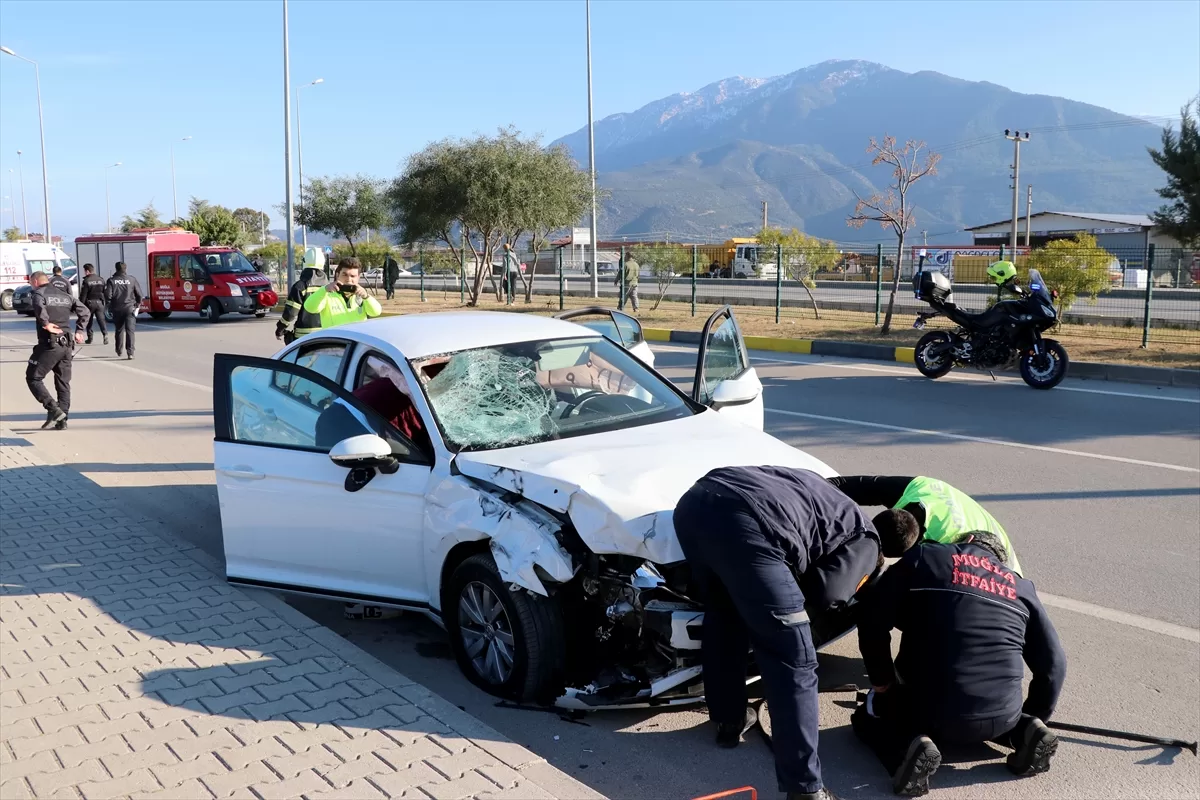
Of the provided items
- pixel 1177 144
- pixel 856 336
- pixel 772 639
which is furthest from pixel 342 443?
pixel 1177 144

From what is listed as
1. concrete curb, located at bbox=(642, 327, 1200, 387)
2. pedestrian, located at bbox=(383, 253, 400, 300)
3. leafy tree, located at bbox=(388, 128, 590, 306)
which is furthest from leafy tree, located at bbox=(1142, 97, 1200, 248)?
pedestrian, located at bbox=(383, 253, 400, 300)

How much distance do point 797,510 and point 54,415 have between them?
9.90m

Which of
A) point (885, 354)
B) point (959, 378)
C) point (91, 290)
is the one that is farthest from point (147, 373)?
point (959, 378)

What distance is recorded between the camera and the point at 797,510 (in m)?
3.27

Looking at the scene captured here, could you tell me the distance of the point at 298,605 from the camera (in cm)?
546

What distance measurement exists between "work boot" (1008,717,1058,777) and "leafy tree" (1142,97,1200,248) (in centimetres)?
1775

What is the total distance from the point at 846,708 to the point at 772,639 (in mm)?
1123

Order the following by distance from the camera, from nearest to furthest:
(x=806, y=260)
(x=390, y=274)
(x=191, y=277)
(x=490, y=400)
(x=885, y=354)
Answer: (x=490, y=400), (x=885, y=354), (x=806, y=260), (x=191, y=277), (x=390, y=274)

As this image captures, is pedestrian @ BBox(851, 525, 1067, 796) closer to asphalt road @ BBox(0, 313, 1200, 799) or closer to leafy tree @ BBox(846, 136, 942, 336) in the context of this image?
asphalt road @ BBox(0, 313, 1200, 799)

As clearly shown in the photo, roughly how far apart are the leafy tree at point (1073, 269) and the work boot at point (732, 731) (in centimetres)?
1603

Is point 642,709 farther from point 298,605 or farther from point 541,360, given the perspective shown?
point 298,605

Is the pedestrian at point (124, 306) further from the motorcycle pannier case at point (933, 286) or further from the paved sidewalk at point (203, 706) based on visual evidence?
the paved sidewalk at point (203, 706)

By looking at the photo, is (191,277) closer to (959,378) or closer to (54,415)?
(54,415)

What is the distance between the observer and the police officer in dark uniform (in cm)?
905
